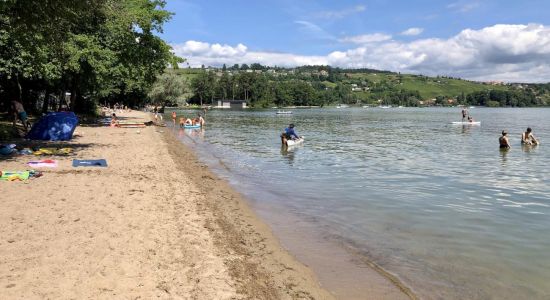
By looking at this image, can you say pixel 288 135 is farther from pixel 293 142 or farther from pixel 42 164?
pixel 42 164

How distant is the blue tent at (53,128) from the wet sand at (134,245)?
35.0 feet

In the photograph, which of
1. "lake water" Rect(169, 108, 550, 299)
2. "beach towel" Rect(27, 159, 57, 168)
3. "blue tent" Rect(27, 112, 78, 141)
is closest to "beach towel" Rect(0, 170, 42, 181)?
"beach towel" Rect(27, 159, 57, 168)

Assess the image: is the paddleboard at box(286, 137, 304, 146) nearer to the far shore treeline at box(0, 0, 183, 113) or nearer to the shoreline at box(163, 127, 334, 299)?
the far shore treeline at box(0, 0, 183, 113)

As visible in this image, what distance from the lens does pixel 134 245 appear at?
748cm

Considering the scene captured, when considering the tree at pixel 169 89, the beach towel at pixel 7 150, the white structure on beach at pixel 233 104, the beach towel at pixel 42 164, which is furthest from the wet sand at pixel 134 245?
the white structure on beach at pixel 233 104

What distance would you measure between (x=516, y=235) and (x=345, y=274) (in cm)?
511

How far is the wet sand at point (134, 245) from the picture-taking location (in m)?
5.87

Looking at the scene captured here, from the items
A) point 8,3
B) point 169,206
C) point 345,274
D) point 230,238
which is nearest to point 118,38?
point 8,3

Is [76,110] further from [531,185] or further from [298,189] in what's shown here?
[531,185]

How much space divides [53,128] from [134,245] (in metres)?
18.0

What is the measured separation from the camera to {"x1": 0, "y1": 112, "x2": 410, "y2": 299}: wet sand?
19.2 feet

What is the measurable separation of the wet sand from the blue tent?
10661 millimetres

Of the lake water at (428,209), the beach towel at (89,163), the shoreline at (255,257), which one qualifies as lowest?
the lake water at (428,209)

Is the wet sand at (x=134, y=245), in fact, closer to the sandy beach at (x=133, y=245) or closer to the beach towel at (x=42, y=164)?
the sandy beach at (x=133, y=245)
